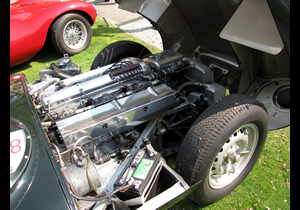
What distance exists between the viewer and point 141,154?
176cm

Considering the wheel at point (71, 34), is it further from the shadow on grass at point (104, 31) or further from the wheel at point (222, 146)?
the wheel at point (222, 146)

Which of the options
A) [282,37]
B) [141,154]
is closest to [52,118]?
[141,154]

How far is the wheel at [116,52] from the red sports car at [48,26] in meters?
2.52

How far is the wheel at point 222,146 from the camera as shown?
1.78 m

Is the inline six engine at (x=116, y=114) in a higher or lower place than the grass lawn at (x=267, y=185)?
higher

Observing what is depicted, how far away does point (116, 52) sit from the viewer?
3.30 metres

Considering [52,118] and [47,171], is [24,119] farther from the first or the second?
[47,171]

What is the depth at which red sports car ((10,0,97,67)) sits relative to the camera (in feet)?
15.6

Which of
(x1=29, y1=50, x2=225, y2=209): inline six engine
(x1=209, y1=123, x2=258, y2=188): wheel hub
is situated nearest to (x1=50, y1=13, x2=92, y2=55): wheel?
(x1=29, y1=50, x2=225, y2=209): inline six engine

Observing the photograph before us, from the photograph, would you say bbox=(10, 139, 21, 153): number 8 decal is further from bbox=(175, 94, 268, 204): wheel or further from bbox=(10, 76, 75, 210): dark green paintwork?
bbox=(175, 94, 268, 204): wheel

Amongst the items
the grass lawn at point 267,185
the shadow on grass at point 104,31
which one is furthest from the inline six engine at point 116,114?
the shadow on grass at point 104,31

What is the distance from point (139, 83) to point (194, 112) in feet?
2.22

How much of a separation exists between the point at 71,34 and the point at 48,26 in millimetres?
594

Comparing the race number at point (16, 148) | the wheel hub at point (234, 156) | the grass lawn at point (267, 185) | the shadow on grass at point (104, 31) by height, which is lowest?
the grass lawn at point (267, 185)
